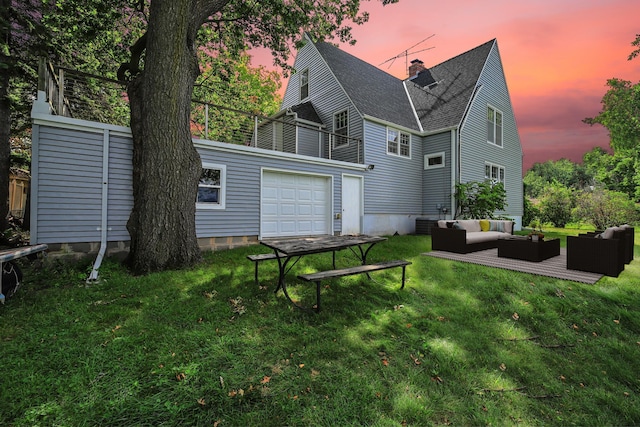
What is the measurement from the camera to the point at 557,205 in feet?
60.4

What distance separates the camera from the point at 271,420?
1.93 metres

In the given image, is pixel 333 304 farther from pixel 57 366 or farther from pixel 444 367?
pixel 57 366

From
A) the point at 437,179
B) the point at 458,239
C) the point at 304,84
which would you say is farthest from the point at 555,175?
the point at 458,239

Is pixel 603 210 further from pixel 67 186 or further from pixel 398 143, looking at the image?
pixel 67 186

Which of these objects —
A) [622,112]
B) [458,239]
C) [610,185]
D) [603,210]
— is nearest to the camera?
[458,239]

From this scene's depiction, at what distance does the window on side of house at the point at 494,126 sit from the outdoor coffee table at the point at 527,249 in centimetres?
992

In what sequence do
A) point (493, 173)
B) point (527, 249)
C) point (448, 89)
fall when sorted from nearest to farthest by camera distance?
point (527, 249), point (448, 89), point (493, 173)

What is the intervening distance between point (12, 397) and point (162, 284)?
2621 millimetres

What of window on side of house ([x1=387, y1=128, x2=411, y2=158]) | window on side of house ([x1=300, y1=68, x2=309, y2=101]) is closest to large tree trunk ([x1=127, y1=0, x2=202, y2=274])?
window on side of house ([x1=387, y1=128, x2=411, y2=158])

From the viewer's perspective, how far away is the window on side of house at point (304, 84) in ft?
49.8

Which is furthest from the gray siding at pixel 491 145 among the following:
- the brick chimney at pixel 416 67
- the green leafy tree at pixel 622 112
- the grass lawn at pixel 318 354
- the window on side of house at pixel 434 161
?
the green leafy tree at pixel 622 112

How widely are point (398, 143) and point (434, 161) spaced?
92.5 inches

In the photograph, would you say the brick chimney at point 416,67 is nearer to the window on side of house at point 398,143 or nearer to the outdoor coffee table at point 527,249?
the window on side of house at point 398,143

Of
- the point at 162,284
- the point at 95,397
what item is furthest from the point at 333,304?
the point at 162,284
